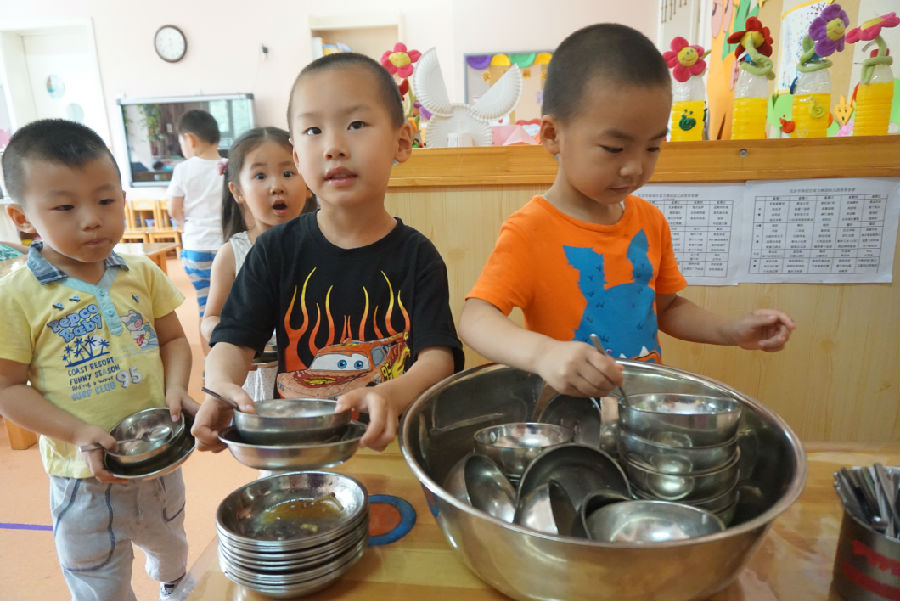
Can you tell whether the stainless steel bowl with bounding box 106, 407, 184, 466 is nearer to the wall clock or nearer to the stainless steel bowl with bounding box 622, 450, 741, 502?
the stainless steel bowl with bounding box 622, 450, 741, 502

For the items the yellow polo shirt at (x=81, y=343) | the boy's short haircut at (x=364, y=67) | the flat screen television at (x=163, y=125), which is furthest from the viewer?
the flat screen television at (x=163, y=125)

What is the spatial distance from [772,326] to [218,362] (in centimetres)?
73

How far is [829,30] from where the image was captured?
1.15m

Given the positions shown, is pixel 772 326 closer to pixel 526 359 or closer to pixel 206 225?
pixel 526 359

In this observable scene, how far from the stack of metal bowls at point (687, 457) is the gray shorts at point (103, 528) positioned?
0.87 meters

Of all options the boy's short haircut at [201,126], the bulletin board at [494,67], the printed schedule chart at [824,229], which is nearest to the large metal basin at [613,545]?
the printed schedule chart at [824,229]

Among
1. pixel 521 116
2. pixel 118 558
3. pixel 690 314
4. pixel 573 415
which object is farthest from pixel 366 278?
pixel 521 116

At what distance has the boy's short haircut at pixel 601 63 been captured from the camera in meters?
0.64

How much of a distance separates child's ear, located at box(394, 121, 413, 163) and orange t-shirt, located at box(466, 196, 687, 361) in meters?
0.19

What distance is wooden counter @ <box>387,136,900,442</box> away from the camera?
1251 mm

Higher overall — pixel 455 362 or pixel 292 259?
pixel 292 259

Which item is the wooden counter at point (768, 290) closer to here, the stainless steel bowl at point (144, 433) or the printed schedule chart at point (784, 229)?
the printed schedule chart at point (784, 229)

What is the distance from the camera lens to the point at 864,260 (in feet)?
4.19

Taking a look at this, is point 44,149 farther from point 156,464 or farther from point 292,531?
point 292,531
